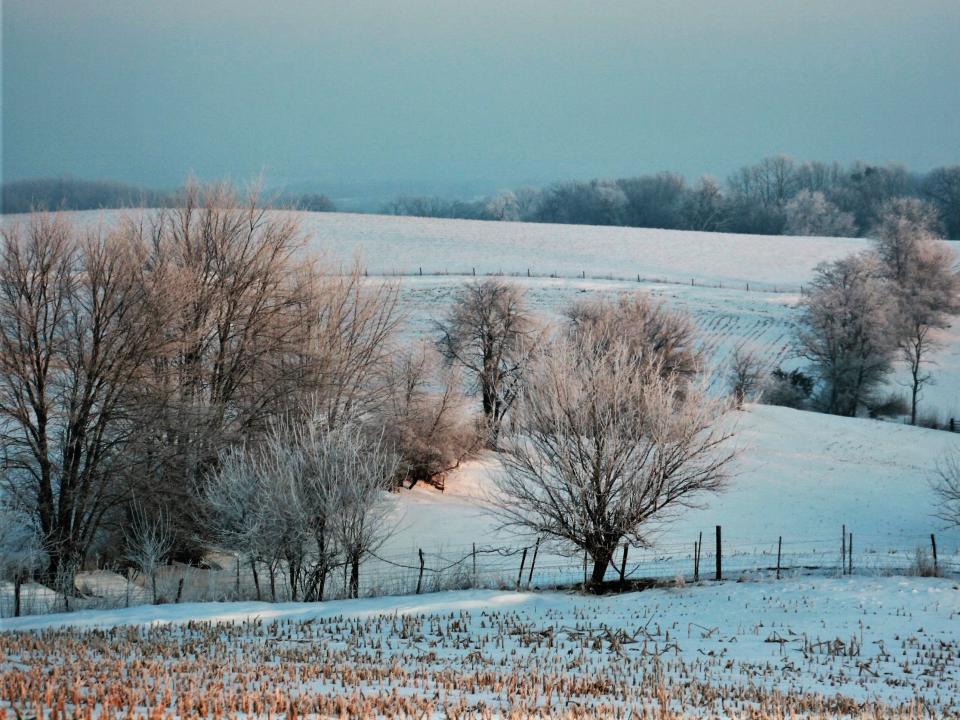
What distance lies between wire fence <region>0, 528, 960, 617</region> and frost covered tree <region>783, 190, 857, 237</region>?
283ft

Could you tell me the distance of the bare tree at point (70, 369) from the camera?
23250 mm

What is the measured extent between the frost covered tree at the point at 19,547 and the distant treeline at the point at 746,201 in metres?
97.3

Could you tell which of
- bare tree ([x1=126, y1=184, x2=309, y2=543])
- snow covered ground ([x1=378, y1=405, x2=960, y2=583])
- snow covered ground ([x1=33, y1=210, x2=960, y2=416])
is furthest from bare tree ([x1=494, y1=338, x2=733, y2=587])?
snow covered ground ([x1=33, y1=210, x2=960, y2=416])

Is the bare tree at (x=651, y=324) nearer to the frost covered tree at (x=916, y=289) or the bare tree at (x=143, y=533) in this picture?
the frost covered tree at (x=916, y=289)

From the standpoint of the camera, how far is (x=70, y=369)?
24.0 metres

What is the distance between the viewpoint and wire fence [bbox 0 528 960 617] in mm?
20475

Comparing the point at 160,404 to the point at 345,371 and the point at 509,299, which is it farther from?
the point at 509,299

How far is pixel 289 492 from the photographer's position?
20938 millimetres

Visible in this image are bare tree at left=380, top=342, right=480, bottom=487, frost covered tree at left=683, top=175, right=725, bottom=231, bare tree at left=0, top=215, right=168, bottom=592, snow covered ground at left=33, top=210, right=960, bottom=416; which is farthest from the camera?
frost covered tree at left=683, top=175, right=725, bottom=231

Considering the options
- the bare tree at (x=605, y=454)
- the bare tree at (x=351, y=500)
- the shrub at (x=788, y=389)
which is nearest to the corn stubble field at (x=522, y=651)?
the bare tree at (x=605, y=454)

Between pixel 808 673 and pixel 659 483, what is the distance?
8307 mm

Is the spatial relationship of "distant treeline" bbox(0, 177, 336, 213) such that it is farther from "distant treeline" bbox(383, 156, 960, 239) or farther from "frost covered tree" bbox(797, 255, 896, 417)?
"distant treeline" bbox(383, 156, 960, 239)

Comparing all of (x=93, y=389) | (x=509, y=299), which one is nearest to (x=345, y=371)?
(x=93, y=389)

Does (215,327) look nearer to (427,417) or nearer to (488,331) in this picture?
(427,417)
